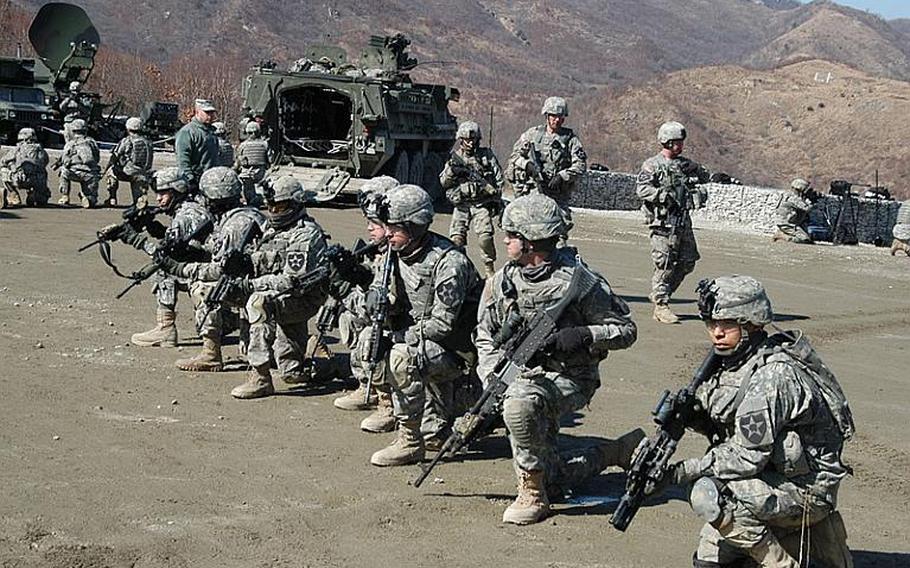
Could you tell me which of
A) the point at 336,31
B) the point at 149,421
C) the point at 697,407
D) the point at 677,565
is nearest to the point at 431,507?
the point at 677,565

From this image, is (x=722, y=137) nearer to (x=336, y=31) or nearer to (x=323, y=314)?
(x=336, y=31)

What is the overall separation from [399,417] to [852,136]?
151ft

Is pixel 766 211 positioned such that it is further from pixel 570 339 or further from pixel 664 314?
Result: pixel 570 339

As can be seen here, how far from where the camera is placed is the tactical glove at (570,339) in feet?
21.0

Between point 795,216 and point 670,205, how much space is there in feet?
39.9

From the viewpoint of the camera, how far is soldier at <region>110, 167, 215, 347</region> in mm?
9945

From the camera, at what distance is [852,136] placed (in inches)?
1978

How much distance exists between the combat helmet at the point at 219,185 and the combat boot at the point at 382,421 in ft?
7.64

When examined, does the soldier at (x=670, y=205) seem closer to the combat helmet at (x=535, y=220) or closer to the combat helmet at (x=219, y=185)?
the combat helmet at (x=219, y=185)

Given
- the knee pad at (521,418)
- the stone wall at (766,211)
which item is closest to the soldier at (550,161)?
the knee pad at (521,418)

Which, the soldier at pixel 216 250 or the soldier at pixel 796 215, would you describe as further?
the soldier at pixel 796 215

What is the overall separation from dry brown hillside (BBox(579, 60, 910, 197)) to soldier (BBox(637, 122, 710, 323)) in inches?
1387

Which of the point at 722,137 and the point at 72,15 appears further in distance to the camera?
the point at 722,137

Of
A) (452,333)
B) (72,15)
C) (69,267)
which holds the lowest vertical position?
(69,267)
